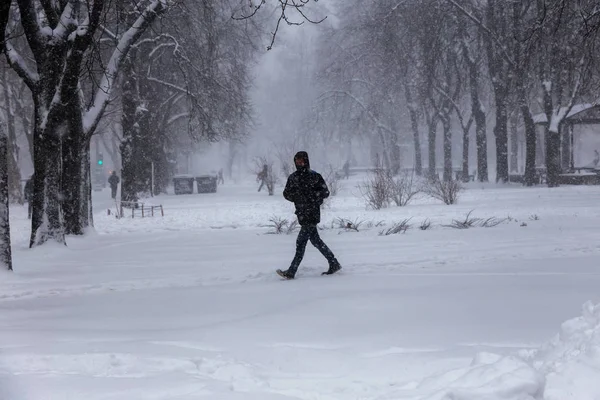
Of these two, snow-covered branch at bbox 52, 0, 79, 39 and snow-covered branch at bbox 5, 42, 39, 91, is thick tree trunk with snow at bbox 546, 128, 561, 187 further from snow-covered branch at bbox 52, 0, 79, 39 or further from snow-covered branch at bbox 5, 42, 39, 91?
snow-covered branch at bbox 5, 42, 39, 91

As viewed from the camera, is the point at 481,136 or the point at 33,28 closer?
the point at 33,28

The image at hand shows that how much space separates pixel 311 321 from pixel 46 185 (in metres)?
7.53

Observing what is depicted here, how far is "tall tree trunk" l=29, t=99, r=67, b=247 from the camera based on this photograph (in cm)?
1103

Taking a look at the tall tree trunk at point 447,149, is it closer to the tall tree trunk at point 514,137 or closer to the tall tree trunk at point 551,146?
the tall tree trunk at point 514,137

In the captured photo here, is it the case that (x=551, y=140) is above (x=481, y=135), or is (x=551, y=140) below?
below

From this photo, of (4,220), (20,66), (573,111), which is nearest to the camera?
(4,220)

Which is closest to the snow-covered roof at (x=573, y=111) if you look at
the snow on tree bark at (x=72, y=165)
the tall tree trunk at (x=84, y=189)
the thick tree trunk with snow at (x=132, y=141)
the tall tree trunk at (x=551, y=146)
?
the tall tree trunk at (x=551, y=146)

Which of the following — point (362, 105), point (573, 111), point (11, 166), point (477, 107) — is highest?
point (362, 105)

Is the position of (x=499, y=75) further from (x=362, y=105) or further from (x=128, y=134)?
(x=128, y=134)

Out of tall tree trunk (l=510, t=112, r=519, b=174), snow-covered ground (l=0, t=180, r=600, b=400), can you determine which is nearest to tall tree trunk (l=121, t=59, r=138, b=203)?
snow-covered ground (l=0, t=180, r=600, b=400)

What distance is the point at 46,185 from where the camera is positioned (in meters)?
11.2

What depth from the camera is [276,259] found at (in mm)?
10297

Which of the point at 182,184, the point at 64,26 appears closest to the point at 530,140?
the point at 182,184

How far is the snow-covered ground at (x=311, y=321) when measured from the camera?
382cm
